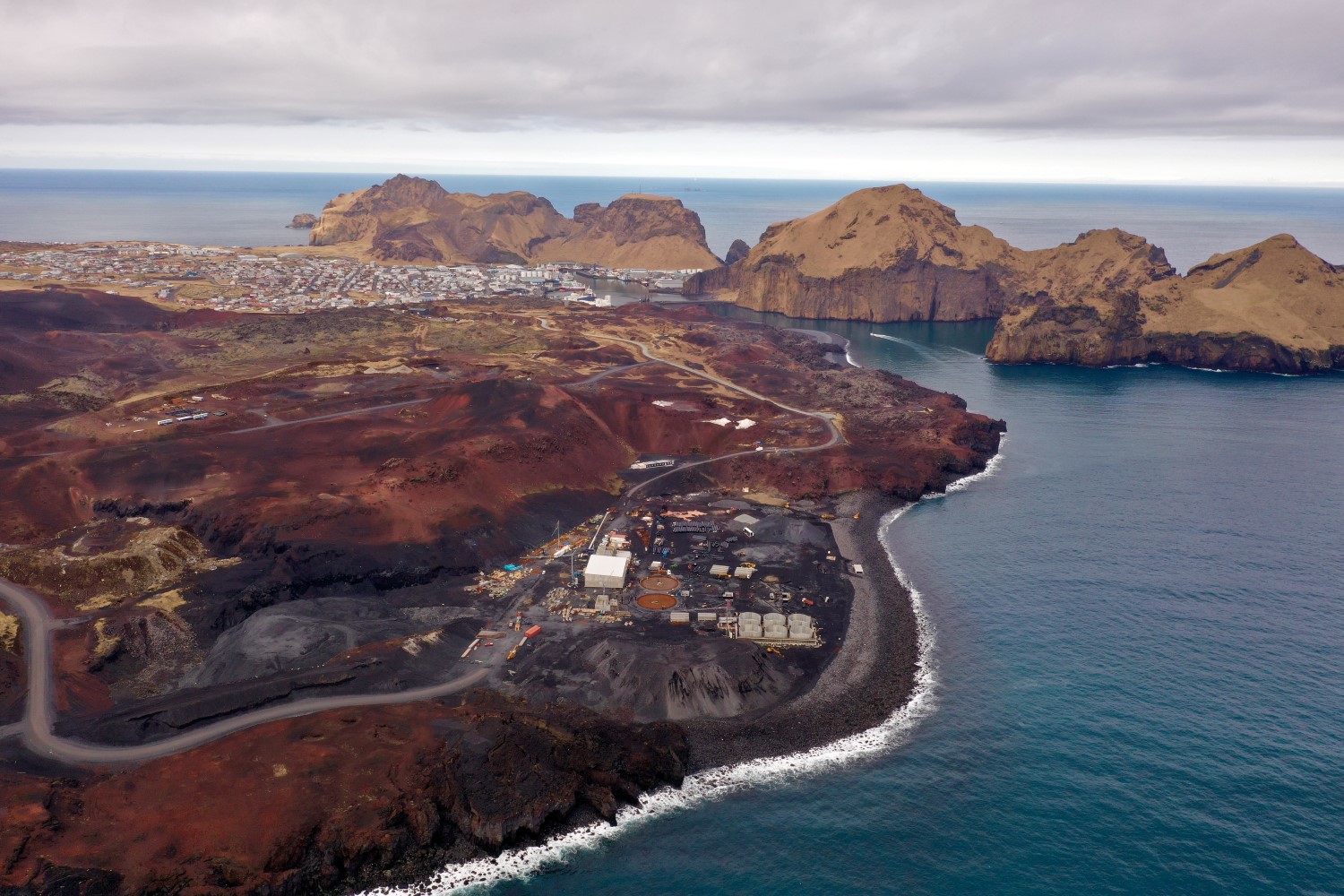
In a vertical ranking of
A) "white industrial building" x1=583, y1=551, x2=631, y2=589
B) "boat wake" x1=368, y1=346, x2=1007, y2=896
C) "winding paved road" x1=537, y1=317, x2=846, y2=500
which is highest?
"winding paved road" x1=537, y1=317, x2=846, y2=500

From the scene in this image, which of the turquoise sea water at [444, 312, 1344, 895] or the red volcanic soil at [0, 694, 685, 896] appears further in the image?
the turquoise sea water at [444, 312, 1344, 895]

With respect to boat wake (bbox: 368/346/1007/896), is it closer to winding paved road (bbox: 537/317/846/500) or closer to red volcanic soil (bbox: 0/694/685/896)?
red volcanic soil (bbox: 0/694/685/896)

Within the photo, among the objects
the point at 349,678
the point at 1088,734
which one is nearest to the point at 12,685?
the point at 349,678

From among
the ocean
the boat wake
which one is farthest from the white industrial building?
the ocean

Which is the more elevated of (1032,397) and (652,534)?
(1032,397)

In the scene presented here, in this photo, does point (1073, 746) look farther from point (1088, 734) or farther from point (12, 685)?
point (12, 685)

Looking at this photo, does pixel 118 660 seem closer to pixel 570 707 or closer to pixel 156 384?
pixel 570 707

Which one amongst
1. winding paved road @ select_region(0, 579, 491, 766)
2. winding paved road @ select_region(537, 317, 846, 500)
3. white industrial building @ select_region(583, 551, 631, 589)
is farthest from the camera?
winding paved road @ select_region(537, 317, 846, 500)

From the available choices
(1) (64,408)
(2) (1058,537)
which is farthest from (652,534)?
(1) (64,408)
